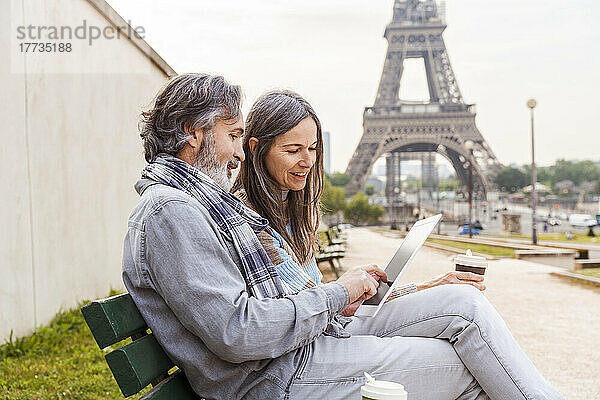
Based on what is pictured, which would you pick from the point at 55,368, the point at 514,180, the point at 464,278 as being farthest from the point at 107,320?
the point at 514,180

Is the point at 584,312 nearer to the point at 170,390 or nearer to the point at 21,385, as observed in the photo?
the point at 21,385

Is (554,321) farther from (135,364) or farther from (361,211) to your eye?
(361,211)

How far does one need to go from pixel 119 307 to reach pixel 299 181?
3.93ft

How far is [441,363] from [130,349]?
0.88m

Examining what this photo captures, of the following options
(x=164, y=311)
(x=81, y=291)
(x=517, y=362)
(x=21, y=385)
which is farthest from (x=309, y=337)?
(x=81, y=291)

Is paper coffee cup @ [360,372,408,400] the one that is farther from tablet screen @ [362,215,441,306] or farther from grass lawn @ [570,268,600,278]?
grass lawn @ [570,268,600,278]

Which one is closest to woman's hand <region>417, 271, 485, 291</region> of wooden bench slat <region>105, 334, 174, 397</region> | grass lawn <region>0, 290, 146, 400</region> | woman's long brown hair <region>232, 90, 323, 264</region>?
woman's long brown hair <region>232, 90, 323, 264</region>

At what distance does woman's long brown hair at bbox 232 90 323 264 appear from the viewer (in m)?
2.66

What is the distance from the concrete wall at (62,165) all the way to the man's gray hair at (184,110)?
3.23 meters

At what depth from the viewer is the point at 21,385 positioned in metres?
3.76

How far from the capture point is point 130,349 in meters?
1.62

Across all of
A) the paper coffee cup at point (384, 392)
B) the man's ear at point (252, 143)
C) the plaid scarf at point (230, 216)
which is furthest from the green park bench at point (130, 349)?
the man's ear at point (252, 143)

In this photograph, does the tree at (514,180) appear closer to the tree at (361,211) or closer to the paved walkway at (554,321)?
the tree at (361,211)

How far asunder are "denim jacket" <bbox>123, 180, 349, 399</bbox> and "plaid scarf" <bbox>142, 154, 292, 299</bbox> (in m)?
0.03
